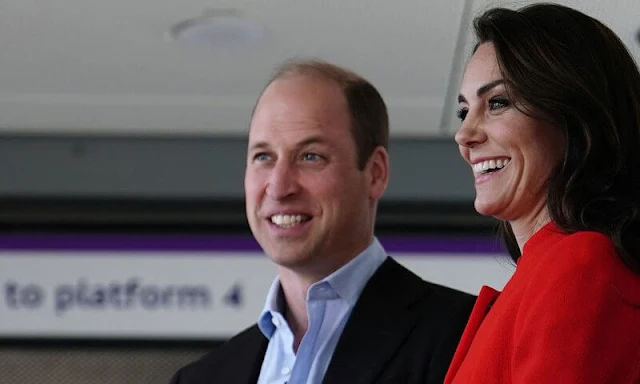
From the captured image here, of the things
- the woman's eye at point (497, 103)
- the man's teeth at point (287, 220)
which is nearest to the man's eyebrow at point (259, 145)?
the man's teeth at point (287, 220)

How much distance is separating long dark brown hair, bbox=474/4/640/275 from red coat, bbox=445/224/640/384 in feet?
0.23

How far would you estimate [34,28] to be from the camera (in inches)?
128

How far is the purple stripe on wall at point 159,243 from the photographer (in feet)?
14.4

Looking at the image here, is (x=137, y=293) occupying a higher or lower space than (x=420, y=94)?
lower

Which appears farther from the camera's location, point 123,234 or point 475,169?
point 123,234

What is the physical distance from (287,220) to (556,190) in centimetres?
82

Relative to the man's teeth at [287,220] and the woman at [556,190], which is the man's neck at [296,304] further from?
the woman at [556,190]

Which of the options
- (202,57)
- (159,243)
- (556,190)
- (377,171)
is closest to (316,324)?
(377,171)

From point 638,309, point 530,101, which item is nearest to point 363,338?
point 530,101

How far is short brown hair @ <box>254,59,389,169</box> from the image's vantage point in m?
2.28

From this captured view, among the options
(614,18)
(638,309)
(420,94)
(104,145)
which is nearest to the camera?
(638,309)

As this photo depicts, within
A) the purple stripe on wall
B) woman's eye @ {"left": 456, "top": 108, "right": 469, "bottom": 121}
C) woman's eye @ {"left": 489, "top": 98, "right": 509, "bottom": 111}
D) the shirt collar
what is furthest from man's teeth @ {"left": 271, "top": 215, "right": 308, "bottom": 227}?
the purple stripe on wall

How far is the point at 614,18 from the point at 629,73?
184 centimetres

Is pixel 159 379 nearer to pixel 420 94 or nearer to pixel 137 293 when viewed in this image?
pixel 137 293
